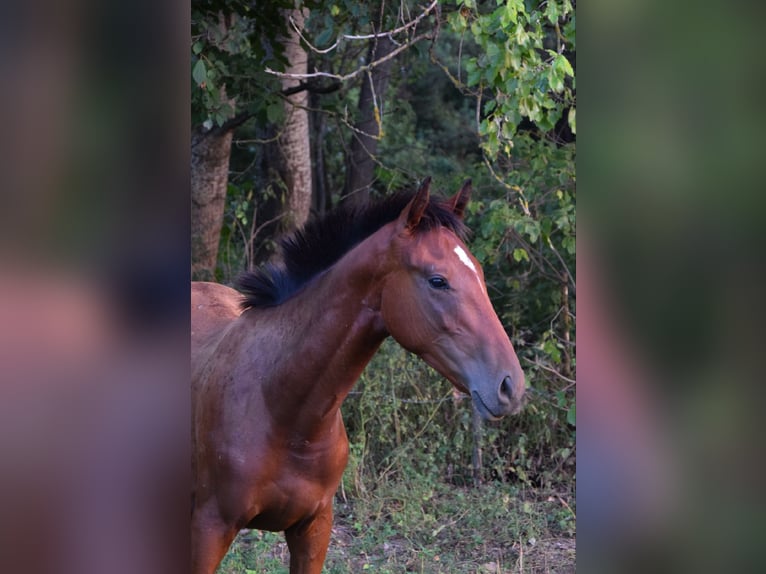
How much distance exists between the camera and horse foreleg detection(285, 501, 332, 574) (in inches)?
134

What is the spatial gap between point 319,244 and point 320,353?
0.50m

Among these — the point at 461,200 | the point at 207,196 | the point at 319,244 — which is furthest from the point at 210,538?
the point at 207,196

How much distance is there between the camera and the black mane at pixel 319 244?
10.9 ft

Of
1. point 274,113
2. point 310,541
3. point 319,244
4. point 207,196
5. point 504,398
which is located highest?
point 274,113

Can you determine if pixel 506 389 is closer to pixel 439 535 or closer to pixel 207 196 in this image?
pixel 439 535

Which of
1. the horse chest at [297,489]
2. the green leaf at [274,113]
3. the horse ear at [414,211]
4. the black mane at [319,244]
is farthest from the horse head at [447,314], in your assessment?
the green leaf at [274,113]

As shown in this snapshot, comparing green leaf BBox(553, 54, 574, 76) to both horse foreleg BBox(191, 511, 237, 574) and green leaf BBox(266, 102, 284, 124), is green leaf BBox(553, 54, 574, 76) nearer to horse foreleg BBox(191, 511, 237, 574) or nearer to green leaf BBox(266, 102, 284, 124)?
green leaf BBox(266, 102, 284, 124)

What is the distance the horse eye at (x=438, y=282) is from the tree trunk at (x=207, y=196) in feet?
13.5

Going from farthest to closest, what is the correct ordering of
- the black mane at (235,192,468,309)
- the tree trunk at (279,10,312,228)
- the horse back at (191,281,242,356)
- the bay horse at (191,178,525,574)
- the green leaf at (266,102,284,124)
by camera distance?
the tree trunk at (279,10,312,228) → the green leaf at (266,102,284,124) → the horse back at (191,281,242,356) → the black mane at (235,192,468,309) → the bay horse at (191,178,525,574)

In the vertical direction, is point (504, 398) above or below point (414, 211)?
below

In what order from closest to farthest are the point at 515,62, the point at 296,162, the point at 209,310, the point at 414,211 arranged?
the point at 414,211
the point at 515,62
the point at 209,310
the point at 296,162

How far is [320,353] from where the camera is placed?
10.1ft

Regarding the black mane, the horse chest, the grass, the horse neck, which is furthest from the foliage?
the grass
